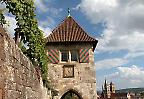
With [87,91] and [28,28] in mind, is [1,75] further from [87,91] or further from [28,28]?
[87,91]

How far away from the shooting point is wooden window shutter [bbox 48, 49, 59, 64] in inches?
728

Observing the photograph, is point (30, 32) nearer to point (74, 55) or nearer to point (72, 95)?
point (74, 55)

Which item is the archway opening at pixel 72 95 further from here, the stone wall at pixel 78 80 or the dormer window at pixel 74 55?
the dormer window at pixel 74 55

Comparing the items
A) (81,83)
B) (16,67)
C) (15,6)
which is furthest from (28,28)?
(16,67)

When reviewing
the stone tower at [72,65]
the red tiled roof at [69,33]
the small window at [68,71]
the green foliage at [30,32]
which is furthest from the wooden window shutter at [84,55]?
the green foliage at [30,32]

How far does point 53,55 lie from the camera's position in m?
18.6

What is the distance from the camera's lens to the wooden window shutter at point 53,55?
18489mm

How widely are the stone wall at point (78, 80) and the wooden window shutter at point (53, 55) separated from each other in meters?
0.23

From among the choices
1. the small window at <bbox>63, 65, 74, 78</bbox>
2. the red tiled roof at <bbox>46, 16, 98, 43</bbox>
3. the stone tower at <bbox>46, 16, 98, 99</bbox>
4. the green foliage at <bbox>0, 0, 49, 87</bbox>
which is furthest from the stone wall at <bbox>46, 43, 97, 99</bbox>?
the green foliage at <bbox>0, 0, 49, 87</bbox>

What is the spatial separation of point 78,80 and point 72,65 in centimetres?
115

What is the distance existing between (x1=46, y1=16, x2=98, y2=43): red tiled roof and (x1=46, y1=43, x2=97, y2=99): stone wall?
0.88 metres

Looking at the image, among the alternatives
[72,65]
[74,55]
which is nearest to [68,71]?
[72,65]

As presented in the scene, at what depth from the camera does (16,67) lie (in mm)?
4934

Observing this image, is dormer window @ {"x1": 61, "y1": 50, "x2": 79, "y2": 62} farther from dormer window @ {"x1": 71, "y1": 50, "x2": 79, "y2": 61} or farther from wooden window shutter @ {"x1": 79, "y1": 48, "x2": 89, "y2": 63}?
wooden window shutter @ {"x1": 79, "y1": 48, "x2": 89, "y2": 63}
